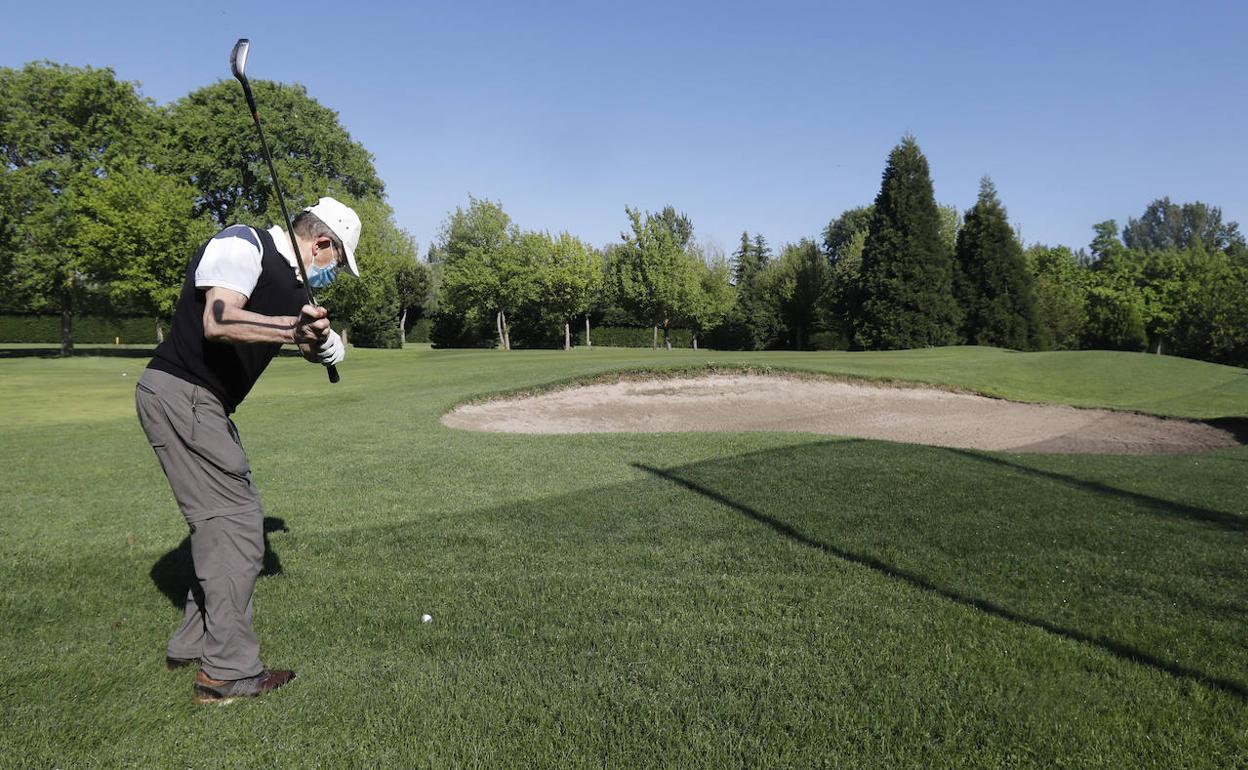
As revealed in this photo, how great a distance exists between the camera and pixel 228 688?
383 cm

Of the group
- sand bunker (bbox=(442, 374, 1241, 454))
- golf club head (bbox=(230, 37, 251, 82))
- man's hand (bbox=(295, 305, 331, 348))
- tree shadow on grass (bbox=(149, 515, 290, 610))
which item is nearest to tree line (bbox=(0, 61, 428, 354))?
sand bunker (bbox=(442, 374, 1241, 454))

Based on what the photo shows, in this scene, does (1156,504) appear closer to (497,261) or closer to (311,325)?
(311,325)

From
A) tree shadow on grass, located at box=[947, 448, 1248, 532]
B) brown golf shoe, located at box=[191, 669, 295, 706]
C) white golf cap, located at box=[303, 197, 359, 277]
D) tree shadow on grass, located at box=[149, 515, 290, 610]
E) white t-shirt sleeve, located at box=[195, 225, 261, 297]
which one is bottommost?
tree shadow on grass, located at box=[149, 515, 290, 610]

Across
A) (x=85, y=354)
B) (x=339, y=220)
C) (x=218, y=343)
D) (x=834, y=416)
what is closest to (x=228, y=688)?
(x=218, y=343)

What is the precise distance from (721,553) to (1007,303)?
41852 mm

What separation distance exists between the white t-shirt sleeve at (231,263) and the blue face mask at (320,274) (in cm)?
44

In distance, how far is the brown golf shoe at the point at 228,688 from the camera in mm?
3816

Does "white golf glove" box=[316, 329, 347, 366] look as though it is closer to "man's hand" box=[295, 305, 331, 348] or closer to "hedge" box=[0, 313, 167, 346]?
"man's hand" box=[295, 305, 331, 348]

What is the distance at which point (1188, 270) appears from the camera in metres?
57.6

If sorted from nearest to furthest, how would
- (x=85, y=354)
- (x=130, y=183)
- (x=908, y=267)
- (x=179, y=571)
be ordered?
(x=179, y=571)
(x=130, y=183)
(x=908, y=267)
(x=85, y=354)

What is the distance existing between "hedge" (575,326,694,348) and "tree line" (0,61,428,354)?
22.4 m

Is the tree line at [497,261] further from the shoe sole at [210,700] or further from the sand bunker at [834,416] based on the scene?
the shoe sole at [210,700]

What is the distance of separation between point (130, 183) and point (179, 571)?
132ft

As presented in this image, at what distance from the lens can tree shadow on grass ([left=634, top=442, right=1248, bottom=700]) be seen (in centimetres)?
463
